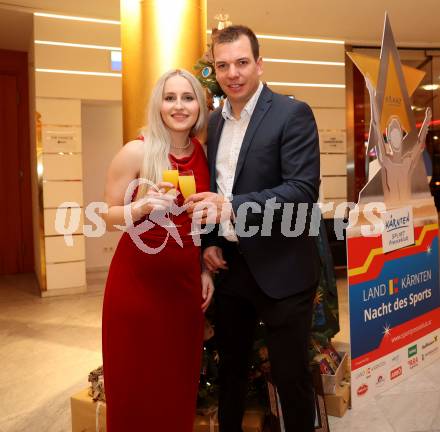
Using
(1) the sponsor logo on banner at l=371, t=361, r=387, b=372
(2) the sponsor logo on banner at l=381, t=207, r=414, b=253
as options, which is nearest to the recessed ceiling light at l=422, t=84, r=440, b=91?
(2) the sponsor logo on banner at l=381, t=207, r=414, b=253

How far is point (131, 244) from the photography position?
5.94ft

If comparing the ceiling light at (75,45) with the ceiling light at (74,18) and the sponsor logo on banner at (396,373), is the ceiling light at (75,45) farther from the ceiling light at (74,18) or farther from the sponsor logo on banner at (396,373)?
the sponsor logo on banner at (396,373)

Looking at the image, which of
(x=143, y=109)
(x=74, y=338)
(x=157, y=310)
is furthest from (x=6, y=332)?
(x=157, y=310)

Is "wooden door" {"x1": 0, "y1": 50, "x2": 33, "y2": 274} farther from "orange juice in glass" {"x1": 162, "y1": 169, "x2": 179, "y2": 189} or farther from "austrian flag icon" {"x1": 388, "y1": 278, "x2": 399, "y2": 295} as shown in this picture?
"orange juice in glass" {"x1": 162, "y1": 169, "x2": 179, "y2": 189}

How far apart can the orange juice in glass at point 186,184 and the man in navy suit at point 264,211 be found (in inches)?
1.3

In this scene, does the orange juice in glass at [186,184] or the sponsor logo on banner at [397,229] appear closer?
the orange juice in glass at [186,184]

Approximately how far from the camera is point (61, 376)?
11.0 ft

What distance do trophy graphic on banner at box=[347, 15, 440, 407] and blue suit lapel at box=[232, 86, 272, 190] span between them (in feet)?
3.31

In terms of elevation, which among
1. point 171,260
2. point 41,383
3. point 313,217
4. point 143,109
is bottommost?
point 41,383

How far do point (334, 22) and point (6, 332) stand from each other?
4.85 m

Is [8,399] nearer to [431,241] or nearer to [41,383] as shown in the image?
[41,383]

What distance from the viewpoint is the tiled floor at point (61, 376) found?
105 inches

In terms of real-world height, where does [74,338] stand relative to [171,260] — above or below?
below

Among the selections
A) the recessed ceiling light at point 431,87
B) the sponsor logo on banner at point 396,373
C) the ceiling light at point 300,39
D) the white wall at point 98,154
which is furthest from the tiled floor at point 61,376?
the recessed ceiling light at point 431,87
